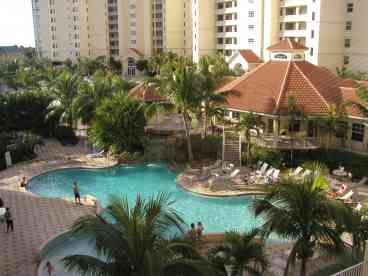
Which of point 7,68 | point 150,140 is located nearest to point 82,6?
point 7,68

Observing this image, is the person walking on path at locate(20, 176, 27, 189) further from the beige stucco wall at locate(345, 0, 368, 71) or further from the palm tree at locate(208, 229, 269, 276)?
the beige stucco wall at locate(345, 0, 368, 71)

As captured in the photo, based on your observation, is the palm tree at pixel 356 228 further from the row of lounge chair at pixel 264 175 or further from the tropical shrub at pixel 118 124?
the tropical shrub at pixel 118 124

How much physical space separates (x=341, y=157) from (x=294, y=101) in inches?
178

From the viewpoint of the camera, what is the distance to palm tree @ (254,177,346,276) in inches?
416

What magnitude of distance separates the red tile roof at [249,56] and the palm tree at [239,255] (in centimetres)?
Result: 4682

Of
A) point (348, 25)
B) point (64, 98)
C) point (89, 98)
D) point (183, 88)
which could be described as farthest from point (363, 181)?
point (348, 25)

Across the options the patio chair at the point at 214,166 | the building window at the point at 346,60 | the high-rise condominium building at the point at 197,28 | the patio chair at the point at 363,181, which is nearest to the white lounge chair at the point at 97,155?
the patio chair at the point at 214,166

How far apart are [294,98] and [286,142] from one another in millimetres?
2966

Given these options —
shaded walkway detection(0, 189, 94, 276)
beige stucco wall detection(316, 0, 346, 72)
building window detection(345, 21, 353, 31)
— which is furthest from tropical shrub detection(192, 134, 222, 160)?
building window detection(345, 21, 353, 31)

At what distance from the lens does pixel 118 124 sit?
95.1ft

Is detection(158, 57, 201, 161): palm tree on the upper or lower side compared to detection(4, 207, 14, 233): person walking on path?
upper

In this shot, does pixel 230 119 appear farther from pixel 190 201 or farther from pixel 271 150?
pixel 190 201

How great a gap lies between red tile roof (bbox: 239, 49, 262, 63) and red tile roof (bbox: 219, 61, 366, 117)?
2313 cm

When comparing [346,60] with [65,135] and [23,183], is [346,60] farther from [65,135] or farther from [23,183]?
[23,183]
